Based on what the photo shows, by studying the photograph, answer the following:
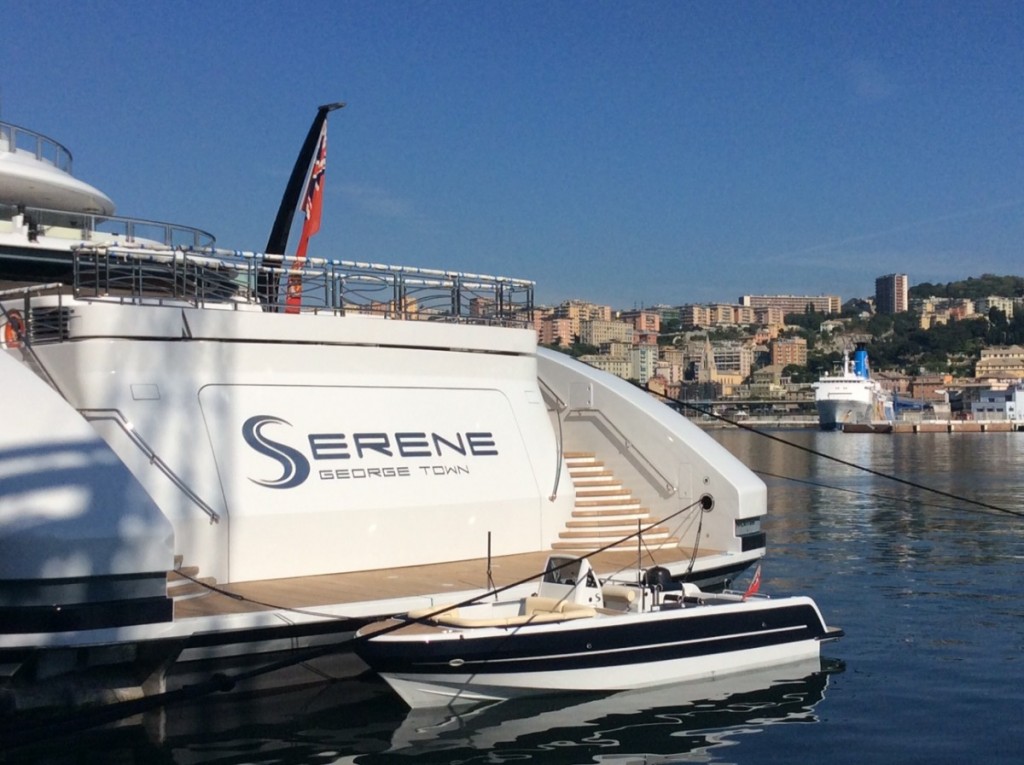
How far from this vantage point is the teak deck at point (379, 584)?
9844mm

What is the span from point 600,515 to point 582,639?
4360 mm

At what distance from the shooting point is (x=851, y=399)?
426ft

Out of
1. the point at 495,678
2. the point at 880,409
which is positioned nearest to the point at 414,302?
the point at 495,678

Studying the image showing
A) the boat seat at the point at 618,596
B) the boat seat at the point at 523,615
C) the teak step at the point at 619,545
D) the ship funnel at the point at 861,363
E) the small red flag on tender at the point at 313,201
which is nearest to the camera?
the boat seat at the point at 523,615

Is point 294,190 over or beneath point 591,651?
over

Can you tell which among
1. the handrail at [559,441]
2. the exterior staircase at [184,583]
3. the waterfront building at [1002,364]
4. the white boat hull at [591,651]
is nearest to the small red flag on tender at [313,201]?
the handrail at [559,441]

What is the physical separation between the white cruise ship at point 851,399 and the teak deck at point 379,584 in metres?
122

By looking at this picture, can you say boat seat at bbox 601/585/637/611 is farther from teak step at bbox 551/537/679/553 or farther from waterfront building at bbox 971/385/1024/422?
waterfront building at bbox 971/385/1024/422

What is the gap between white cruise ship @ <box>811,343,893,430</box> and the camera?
130 m

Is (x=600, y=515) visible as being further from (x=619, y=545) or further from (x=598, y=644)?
(x=598, y=644)

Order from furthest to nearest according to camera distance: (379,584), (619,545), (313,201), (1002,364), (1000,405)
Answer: (1002,364) < (1000,405) < (313,201) < (619,545) < (379,584)

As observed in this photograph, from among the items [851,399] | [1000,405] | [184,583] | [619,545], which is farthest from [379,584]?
[1000,405]

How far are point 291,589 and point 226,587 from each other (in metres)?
0.60

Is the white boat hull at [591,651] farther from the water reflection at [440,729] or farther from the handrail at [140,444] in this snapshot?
the handrail at [140,444]
